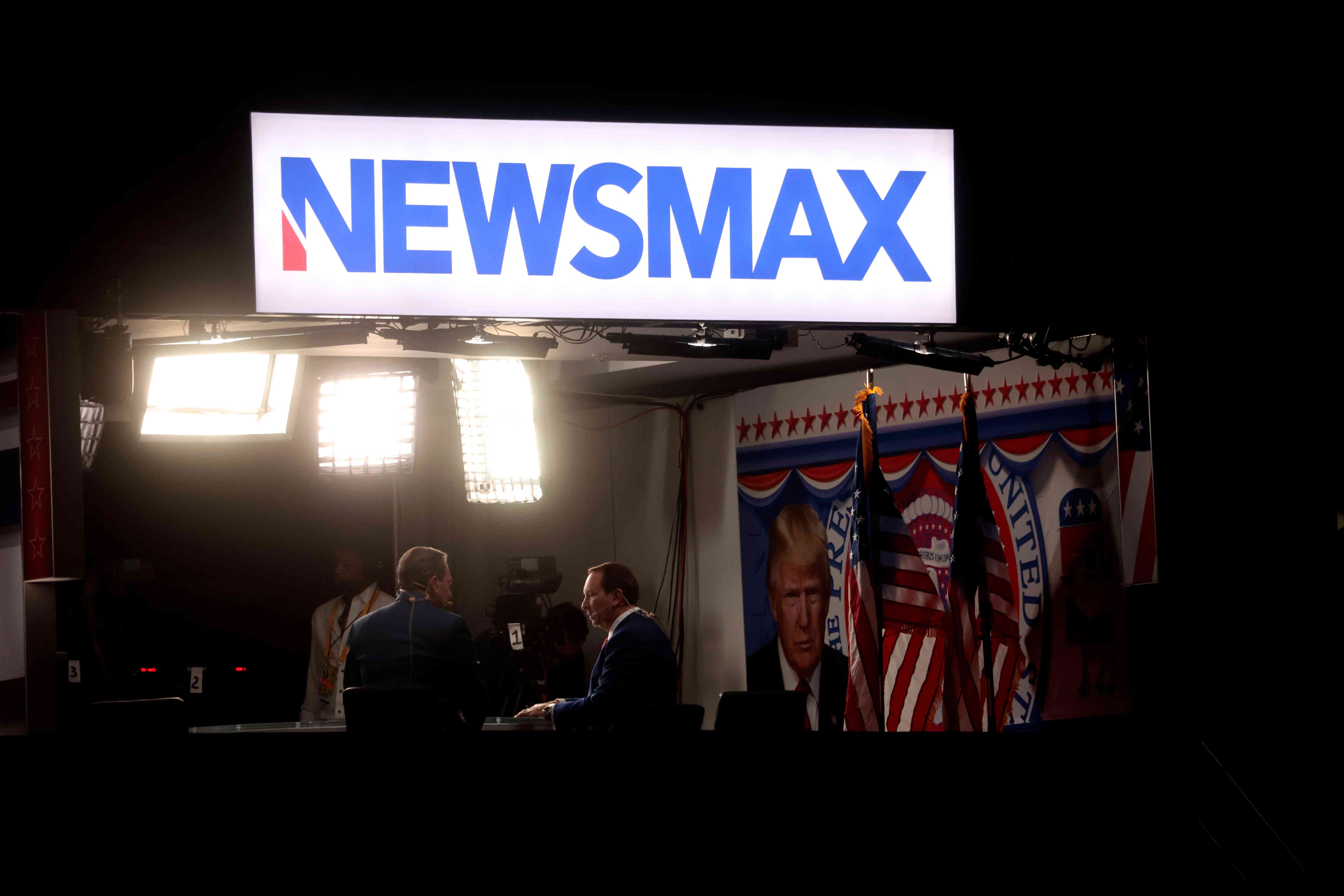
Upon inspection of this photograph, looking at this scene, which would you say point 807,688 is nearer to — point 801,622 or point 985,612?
point 801,622

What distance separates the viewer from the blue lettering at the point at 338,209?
420 centimetres

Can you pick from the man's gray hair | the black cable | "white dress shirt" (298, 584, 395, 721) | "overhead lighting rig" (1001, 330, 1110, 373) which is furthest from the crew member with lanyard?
"overhead lighting rig" (1001, 330, 1110, 373)

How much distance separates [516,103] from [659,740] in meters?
2.54

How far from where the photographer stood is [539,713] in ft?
15.0

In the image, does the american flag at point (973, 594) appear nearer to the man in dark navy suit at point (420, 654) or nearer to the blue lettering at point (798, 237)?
the blue lettering at point (798, 237)

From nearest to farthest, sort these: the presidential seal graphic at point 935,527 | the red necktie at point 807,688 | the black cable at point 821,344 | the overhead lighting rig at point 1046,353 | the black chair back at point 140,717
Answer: the black chair back at point 140,717
the black cable at point 821,344
the overhead lighting rig at point 1046,353
the presidential seal graphic at point 935,527
the red necktie at point 807,688

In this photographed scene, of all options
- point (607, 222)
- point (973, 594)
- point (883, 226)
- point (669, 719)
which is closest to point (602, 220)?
point (607, 222)

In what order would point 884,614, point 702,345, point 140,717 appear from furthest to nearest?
point 884,614 → point 702,345 → point 140,717

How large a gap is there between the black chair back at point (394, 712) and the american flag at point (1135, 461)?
10.9 ft

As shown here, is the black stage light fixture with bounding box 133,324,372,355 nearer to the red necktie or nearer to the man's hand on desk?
the man's hand on desk

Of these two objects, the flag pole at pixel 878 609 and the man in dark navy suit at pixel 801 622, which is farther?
the man in dark navy suit at pixel 801 622

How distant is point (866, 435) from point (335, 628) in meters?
3.10

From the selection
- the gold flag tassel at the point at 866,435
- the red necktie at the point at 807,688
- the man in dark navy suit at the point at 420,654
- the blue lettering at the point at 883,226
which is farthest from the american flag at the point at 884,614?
the man in dark navy suit at the point at 420,654

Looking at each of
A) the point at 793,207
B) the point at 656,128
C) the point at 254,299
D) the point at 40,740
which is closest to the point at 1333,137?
the point at 793,207
